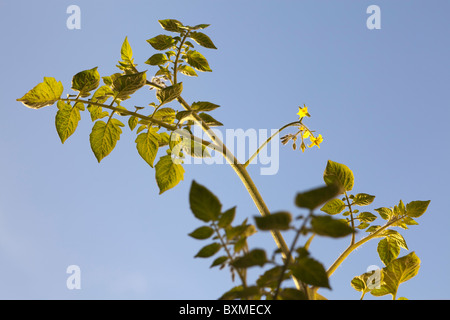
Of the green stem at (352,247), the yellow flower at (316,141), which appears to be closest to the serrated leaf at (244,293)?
the green stem at (352,247)

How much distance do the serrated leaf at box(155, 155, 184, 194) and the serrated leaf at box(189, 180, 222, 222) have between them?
0.56m

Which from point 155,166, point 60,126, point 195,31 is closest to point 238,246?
point 155,166

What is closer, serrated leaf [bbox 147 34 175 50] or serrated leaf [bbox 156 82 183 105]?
serrated leaf [bbox 156 82 183 105]

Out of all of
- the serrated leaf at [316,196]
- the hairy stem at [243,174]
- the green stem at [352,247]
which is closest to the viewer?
the serrated leaf at [316,196]

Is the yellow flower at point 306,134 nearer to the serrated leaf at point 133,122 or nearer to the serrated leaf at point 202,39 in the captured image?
the serrated leaf at point 202,39

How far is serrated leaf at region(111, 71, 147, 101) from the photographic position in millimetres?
957

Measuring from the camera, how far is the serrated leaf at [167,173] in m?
1.05

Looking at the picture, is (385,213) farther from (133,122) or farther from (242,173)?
(133,122)

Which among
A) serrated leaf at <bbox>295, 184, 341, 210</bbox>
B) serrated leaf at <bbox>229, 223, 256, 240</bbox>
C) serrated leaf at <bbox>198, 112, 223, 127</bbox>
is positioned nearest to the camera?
serrated leaf at <bbox>295, 184, 341, 210</bbox>

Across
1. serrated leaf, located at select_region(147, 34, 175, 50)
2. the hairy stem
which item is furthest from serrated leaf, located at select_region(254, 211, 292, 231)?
serrated leaf, located at select_region(147, 34, 175, 50)

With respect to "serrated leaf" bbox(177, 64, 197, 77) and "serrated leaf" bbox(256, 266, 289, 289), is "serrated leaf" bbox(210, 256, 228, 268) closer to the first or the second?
"serrated leaf" bbox(256, 266, 289, 289)

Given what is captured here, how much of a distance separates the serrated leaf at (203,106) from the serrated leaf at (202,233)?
0.48 meters
